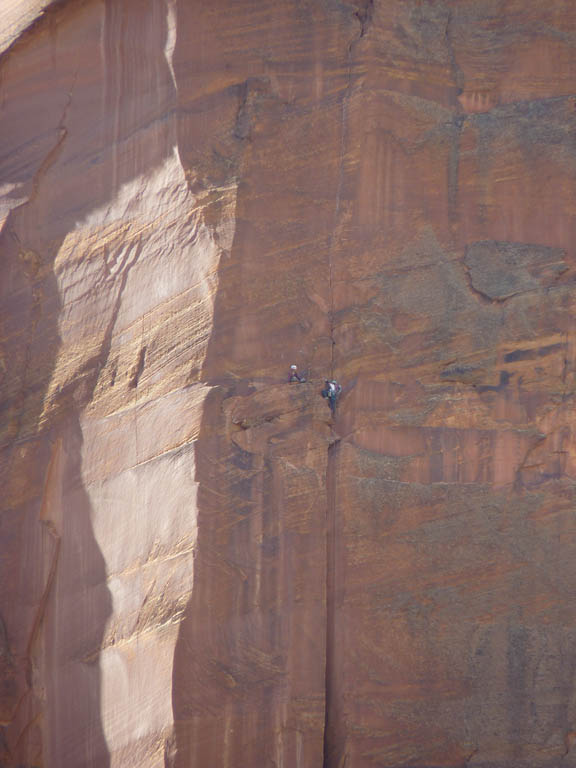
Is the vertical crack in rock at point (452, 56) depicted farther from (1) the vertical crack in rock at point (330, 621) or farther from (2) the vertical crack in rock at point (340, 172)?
(1) the vertical crack in rock at point (330, 621)

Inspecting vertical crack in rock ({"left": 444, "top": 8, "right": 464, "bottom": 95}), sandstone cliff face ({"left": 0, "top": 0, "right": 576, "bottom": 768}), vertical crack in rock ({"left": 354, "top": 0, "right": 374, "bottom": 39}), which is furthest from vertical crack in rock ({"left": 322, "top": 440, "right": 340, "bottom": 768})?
vertical crack in rock ({"left": 354, "top": 0, "right": 374, "bottom": 39})

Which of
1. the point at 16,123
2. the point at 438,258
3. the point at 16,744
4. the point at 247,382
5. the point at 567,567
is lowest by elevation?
the point at 16,744

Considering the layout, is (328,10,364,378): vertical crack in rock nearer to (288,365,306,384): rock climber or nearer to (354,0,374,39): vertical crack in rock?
(354,0,374,39): vertical crack in rock

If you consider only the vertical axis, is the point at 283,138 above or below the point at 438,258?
above

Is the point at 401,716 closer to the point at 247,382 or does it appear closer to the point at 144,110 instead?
the point at 247,382

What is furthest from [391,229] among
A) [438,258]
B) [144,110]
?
[144,110]

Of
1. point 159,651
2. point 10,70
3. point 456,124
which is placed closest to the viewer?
point 159,651

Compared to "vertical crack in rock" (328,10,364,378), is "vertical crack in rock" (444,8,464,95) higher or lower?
higher
